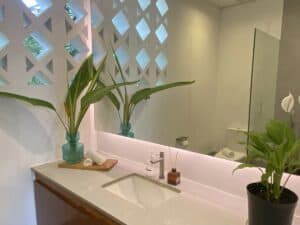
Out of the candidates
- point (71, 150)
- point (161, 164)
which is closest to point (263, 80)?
point (161, 164)

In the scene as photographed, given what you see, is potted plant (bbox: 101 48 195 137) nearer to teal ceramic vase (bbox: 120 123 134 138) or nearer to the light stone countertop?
teal ceramic vase (bbox: 120 123 134 138)

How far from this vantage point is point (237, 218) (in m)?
0.97

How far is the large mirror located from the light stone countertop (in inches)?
8.4

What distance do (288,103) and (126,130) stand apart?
1021mm

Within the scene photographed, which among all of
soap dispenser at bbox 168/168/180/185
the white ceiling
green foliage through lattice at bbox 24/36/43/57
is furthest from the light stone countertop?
the white ceiling

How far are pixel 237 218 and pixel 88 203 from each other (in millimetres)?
647

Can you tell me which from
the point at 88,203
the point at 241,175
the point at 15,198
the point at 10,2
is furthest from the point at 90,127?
the point at 241,175

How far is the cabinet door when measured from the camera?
109 cm

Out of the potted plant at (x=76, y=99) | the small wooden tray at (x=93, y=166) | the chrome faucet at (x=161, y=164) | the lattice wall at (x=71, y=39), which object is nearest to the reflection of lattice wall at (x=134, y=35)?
the lattice wall at (x=71, y=39)

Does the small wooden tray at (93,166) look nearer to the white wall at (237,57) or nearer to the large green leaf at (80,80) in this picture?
the large green leaf at (80,80)

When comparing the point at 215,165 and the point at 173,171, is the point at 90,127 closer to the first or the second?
the point at 173,171

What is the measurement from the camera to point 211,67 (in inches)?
48.8

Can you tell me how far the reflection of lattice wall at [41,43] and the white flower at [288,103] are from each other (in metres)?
1.28

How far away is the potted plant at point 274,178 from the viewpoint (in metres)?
0.73
